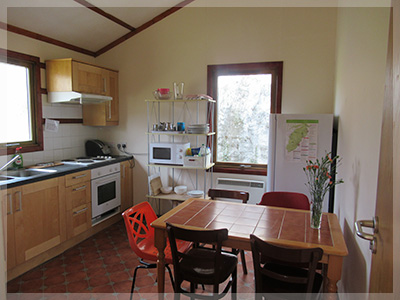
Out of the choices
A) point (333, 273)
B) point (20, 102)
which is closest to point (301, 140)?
point (333, 273)

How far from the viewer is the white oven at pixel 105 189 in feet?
11.8

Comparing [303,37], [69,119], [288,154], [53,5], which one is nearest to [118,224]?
[69,119]

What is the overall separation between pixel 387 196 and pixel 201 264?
1.37m

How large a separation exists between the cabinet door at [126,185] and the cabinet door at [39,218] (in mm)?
1087

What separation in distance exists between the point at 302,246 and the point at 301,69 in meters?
2.60

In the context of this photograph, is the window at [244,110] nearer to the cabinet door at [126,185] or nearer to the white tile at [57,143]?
the cabinet door at [126,185]

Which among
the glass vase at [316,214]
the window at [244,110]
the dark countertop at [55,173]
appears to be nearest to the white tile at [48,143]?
the dark countertop at [55,173]

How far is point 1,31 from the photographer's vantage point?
119 inches

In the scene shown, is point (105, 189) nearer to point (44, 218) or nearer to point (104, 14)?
point (44, 218)

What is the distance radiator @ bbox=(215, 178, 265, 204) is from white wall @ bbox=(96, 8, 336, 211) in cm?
102

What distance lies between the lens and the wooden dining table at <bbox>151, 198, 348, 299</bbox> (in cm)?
160

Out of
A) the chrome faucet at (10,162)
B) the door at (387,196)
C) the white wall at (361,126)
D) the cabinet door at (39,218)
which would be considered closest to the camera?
the door at (387,196)

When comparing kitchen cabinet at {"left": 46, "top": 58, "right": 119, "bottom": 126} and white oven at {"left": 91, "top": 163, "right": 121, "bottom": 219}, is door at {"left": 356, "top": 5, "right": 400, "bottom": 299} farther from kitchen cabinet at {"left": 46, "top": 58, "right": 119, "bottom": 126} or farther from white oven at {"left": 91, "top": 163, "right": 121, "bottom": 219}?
kitchen cabinet at {"left": 46, "top": 58, "right": 119, "bottom": 126}

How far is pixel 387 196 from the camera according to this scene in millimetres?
905
